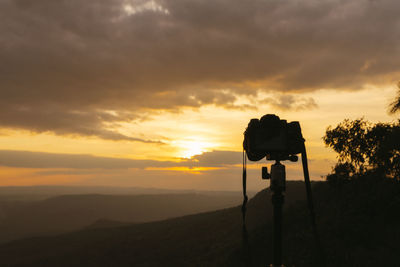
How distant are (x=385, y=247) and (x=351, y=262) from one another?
190 cm

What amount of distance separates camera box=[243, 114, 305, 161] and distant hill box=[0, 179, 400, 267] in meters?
1.46

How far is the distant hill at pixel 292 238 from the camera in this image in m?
12.7

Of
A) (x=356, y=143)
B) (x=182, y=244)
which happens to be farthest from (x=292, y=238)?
(x=182, y=244)

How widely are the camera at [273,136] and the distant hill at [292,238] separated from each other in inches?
57.6

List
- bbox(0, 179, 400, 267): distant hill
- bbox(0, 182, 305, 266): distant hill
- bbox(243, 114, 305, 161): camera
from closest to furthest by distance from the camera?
bbox(243, 114, 305, 161): camera
bbox(0, 179, 400, 267): distant hill
bbox(0, 182, 305, 266): distant hill

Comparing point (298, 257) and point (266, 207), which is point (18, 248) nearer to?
point (266, 207)

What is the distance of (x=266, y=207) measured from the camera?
4103 centimetres

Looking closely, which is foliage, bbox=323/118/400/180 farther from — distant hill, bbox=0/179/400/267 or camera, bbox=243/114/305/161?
camera, bbox=243/114/305/161

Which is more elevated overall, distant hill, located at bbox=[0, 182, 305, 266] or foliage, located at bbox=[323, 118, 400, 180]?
foliage, located at bbox=[323, 118, 400, 180]

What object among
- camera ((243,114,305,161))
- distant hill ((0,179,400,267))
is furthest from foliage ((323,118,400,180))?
camera ((243,114,305,161))

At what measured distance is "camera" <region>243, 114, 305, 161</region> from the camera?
411 cm

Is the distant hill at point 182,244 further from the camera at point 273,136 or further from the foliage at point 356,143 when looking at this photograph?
the camera at point 273,136

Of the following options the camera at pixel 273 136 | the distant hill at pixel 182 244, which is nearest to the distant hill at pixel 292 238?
the distant hill at pixel 182 244

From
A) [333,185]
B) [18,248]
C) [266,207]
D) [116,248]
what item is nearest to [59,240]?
[18,248]
